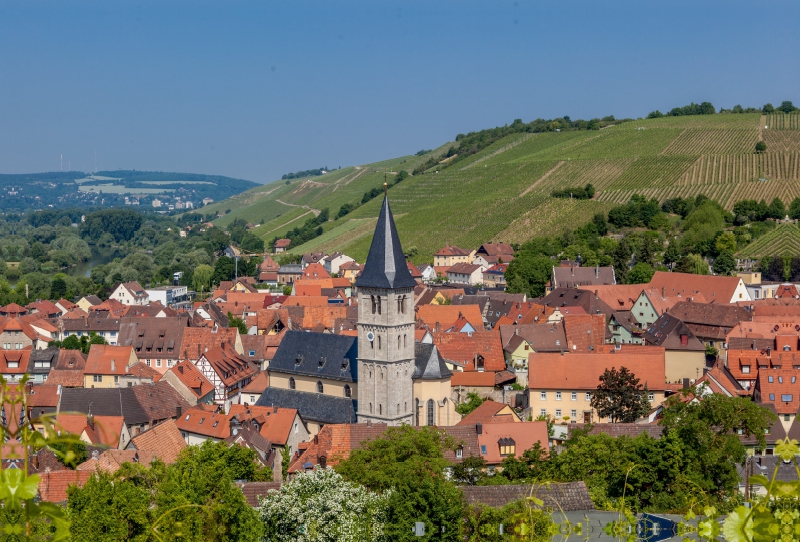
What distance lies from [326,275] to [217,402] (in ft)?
213

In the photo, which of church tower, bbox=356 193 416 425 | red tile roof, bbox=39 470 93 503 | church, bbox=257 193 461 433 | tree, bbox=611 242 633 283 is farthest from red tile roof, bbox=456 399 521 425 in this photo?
tree, bbox=611 242 633 283

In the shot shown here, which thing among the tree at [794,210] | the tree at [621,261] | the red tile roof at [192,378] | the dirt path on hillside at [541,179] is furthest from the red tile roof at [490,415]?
the dirt path on hillside at [541,179]

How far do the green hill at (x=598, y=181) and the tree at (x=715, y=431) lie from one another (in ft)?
326

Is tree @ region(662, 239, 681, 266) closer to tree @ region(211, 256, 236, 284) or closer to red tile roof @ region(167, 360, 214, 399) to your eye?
tree @ region(211, 256, 236, 284)

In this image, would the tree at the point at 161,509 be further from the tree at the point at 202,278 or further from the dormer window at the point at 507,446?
the tree at the point at 202,278

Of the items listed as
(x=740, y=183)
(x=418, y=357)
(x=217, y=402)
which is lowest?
(x=217, y=402)

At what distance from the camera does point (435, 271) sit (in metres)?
139

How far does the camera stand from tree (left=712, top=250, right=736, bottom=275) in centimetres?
11256

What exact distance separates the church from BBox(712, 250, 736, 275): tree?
6544 centimetres

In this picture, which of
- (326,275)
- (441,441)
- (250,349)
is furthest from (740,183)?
(441,441)

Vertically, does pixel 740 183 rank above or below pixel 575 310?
above

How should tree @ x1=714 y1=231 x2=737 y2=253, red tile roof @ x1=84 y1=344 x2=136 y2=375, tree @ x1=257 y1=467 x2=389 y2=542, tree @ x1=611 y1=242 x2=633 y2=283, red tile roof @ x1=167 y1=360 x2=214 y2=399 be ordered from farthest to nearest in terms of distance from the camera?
tree @ x1=714 y1=231 x2=737 y2=253 → tree @ x1=611 y1=242 x2=633 y2=283 → red tile roof @ x1=84 y1=344 x2=136 y2=375 → red tile roof @ x1=167 y1=360 x2=214 y2=399 → tree @ x1=257 y1=467 x2=389 y2=542

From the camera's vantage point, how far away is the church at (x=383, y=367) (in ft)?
177

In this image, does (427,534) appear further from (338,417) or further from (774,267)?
(774,267)
